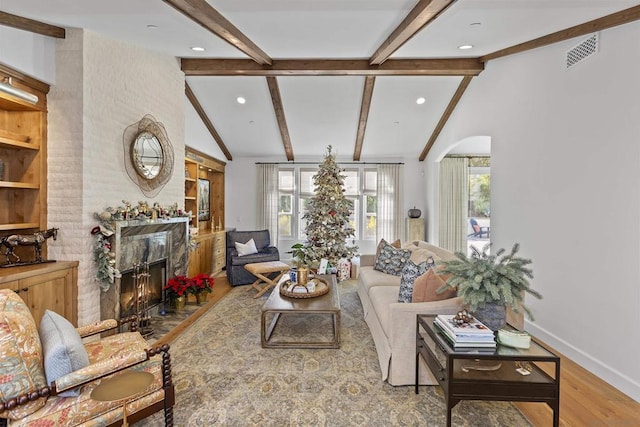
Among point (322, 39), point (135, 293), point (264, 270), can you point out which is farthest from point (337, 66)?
point (135, 293)

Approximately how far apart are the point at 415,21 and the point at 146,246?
391 centimetres

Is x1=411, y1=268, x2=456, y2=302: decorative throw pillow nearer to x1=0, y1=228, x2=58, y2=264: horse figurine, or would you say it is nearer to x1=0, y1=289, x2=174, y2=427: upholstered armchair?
x1=0, y1=289, x2=174, y2=427: upholstered armchair

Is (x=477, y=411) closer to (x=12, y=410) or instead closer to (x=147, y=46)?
(x=12, y=410)

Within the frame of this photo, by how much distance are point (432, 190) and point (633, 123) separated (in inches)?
178

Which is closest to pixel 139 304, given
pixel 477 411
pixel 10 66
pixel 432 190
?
pixel 10 66

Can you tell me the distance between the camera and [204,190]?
694 centimetres

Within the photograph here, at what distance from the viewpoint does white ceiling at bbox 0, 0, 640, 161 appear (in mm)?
2713

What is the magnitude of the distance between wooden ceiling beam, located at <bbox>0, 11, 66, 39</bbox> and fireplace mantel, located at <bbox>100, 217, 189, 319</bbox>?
188 centimetres

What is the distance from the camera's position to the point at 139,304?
12.3 feet

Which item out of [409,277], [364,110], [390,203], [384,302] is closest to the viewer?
[409,277]

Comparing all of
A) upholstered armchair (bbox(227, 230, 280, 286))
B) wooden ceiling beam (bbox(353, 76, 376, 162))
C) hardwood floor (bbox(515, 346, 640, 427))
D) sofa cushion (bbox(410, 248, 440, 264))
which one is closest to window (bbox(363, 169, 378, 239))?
wooden ceiling beam (bbox(353, 76, 376, 162))

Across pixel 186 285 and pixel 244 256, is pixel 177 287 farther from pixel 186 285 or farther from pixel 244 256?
pixel 244 256

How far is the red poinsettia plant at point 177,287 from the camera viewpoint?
4.24m

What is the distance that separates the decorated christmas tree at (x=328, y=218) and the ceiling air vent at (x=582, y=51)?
382 centimetres
